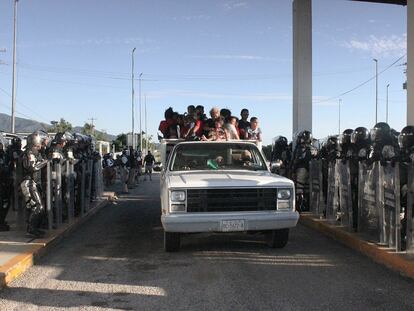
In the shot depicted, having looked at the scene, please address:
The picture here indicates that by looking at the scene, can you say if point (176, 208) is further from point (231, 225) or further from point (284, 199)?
point (284, 199)

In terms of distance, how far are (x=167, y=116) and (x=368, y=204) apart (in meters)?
5.14

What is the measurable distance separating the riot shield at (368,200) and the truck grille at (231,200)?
6.09 ft

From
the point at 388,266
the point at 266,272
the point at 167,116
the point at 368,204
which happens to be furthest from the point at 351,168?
the point at 167,116

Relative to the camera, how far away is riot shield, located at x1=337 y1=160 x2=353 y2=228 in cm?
973

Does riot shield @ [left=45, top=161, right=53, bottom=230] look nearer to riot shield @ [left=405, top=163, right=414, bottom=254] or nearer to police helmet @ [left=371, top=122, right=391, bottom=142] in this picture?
police helmet @ [left=371, top=122, right=391, bottom=142]

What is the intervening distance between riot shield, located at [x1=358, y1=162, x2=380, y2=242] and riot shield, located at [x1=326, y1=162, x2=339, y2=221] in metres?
1.31

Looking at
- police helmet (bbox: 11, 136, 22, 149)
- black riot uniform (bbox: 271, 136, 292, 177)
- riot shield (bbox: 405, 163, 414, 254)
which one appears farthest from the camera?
black riot uniform (bbox: 271, 136, 292, 177)

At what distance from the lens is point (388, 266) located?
744 cm

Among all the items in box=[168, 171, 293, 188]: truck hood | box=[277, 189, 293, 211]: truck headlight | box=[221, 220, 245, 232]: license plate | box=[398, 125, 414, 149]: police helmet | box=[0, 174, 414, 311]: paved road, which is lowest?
box=[0, 174, 414, 311]: paved road

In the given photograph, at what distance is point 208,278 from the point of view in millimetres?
6840

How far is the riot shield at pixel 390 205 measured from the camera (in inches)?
305

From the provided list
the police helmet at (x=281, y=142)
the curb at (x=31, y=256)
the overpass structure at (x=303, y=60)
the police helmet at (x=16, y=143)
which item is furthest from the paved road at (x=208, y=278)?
the overpass structure at (x=303, y=60)

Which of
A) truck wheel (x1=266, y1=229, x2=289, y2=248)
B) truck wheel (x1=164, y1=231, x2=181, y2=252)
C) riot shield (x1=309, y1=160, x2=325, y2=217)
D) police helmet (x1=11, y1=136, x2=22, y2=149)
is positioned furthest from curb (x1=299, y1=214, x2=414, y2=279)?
police helmet (x1=11, y1=136, x2=22, y2=149)

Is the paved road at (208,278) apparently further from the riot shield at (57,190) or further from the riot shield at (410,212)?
the riot shield at (57,190)
